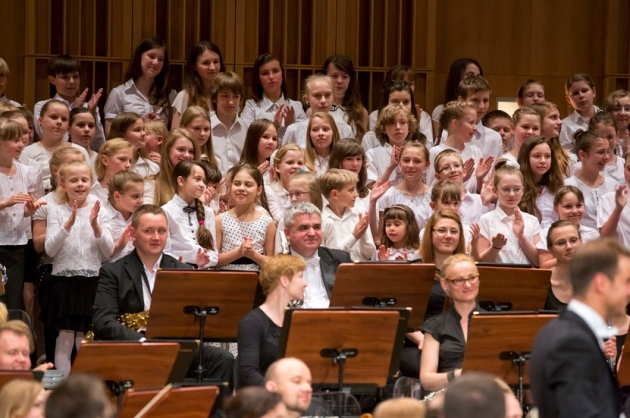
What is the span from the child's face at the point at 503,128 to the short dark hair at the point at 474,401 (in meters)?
5.32

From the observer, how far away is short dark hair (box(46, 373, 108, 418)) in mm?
2637

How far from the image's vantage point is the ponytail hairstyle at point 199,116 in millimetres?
6875

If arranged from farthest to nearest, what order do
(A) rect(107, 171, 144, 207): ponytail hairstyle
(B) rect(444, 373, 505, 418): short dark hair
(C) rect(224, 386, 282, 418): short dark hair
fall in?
(A) rect(107, 171, 144, 207): ponytail hairstyle < (C) rect(224, 386, 282, 418): short dark hair < (B) rect(444, 373, 505, 418): short dark hair

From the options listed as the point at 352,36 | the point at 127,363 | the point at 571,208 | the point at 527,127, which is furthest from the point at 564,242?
the point at 352,36

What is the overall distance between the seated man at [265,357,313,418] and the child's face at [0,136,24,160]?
260 centimetres

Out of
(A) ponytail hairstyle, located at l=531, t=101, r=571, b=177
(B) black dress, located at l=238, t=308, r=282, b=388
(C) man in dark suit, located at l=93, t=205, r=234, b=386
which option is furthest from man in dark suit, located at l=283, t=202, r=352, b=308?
(A) ponytail hairstyle, located at l=531, t=101, r=571, b=177

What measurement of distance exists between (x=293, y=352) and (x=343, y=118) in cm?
330

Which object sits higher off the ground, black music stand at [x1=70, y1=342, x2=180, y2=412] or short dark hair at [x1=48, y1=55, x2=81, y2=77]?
short dark hair at [x1=48, y1=55, x2=81, y2=77]

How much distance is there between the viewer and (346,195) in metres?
6.23

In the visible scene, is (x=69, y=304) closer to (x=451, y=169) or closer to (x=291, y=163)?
(x=291, y=163)

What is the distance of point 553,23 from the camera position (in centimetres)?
938

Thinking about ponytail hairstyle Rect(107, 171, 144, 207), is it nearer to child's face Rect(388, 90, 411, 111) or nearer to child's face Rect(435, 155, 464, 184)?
child's face Rect(435, 155, 464, 184)

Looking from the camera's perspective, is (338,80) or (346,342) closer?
(346,342)

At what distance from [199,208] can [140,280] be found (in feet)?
2.33
